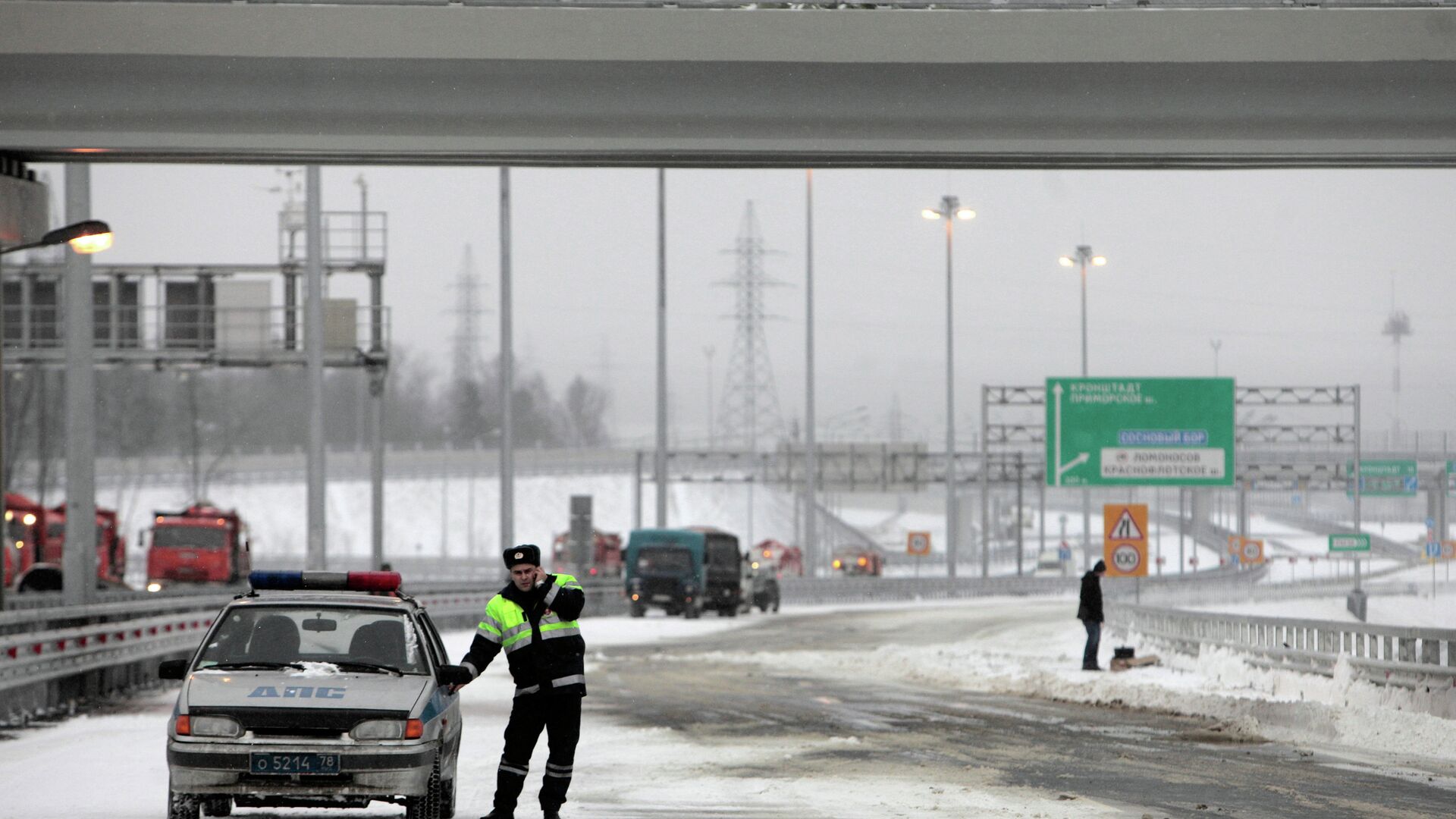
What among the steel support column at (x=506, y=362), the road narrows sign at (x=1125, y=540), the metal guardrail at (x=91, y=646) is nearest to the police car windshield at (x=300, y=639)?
the metal guardrail at (x=91, y=646)

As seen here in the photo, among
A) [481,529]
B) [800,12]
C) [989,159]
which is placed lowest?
[481,529]

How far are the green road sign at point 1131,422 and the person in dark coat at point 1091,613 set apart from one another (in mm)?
10873

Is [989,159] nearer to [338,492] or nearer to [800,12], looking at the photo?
[800,12]

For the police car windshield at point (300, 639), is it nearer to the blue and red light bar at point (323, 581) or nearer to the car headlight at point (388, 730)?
the blue and red light bar at point (323, 581)

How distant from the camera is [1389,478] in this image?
70.6 m

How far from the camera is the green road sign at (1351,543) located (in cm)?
5097

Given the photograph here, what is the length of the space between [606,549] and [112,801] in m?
66.4

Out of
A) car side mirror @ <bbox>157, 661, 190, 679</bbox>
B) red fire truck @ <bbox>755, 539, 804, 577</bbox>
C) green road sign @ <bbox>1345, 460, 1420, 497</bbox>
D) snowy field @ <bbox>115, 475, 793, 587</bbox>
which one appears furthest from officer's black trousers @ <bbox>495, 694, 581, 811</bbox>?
snowy field @ <bbox>115, 475, 793, 587</bbox>

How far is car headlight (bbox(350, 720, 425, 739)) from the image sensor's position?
11102mm

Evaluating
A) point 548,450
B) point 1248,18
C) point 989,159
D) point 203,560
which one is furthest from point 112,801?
point 548,450

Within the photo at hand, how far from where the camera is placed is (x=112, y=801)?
1302 cm

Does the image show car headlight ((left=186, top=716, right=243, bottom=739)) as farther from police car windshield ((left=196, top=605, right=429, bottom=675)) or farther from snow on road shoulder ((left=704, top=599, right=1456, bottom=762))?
snow on road shoulder ((left=704, top=599, right=1456, bottom=762))

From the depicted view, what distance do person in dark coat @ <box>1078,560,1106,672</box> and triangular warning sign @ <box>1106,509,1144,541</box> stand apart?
4.25m

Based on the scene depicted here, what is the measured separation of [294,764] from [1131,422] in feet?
104
